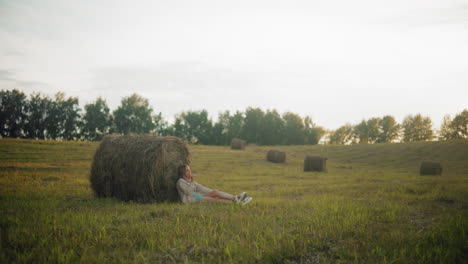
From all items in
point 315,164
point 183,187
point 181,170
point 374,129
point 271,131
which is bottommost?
point 315,164

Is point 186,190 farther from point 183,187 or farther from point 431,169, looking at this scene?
point 431,169

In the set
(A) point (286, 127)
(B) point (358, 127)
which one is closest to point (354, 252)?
(A) point (286, 127)

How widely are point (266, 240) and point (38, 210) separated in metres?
5.14

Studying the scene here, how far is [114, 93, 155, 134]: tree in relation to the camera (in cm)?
7588

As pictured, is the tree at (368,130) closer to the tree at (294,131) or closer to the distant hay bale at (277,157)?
the tree at (294,131)

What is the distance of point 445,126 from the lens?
219ft

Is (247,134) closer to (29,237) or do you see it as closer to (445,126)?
(445,126)

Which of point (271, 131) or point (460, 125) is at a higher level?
point (460, 125)

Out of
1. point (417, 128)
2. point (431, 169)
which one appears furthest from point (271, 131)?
point (431, 169)

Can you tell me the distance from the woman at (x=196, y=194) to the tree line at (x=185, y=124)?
58.4 m

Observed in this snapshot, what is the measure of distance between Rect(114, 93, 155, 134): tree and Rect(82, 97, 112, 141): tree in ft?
8.48

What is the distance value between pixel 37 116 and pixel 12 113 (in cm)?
493

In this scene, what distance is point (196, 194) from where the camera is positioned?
8.28 metres

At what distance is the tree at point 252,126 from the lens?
8544 centimetres
